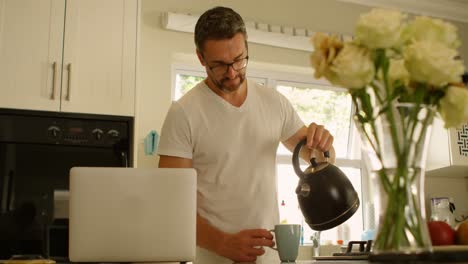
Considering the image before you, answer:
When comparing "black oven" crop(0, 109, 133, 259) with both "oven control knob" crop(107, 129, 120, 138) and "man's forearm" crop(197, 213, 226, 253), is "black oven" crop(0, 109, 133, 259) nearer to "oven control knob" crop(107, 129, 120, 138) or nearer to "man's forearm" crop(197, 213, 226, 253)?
"oven control knob" crop(107, 129, 120, 138)

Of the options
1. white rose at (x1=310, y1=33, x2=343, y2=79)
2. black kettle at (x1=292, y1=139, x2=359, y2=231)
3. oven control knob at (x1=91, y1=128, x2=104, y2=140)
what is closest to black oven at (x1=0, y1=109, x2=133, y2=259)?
oven control knob at (x1=91, y1=128, x2=104, y2=140)

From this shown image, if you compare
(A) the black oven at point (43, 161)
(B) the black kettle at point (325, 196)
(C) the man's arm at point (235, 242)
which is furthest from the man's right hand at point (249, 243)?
(A) the black oven at point (43, 161)

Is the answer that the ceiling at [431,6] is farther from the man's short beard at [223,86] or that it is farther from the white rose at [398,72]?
the white rose at [398,72]

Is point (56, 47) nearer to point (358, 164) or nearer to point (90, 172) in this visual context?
point (90, 172)

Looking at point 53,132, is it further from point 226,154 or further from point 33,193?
point 226,154

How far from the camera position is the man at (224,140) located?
1831 mm

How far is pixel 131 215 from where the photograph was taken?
1249 mm

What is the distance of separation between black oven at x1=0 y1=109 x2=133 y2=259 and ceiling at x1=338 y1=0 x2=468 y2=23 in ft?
7.03

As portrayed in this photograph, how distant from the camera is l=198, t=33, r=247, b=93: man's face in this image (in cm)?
182

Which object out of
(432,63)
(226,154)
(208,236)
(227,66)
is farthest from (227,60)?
(432,63)

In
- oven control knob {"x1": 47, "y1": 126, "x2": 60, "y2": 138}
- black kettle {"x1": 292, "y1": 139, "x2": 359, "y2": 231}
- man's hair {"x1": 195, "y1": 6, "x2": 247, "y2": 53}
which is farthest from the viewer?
oven control knob {"x1": 47, "y1": 126, "x2": 60, "y2": 138}

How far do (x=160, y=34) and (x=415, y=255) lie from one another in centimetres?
273

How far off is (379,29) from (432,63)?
3.4 inches

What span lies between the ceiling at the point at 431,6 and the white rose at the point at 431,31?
3192 mm
